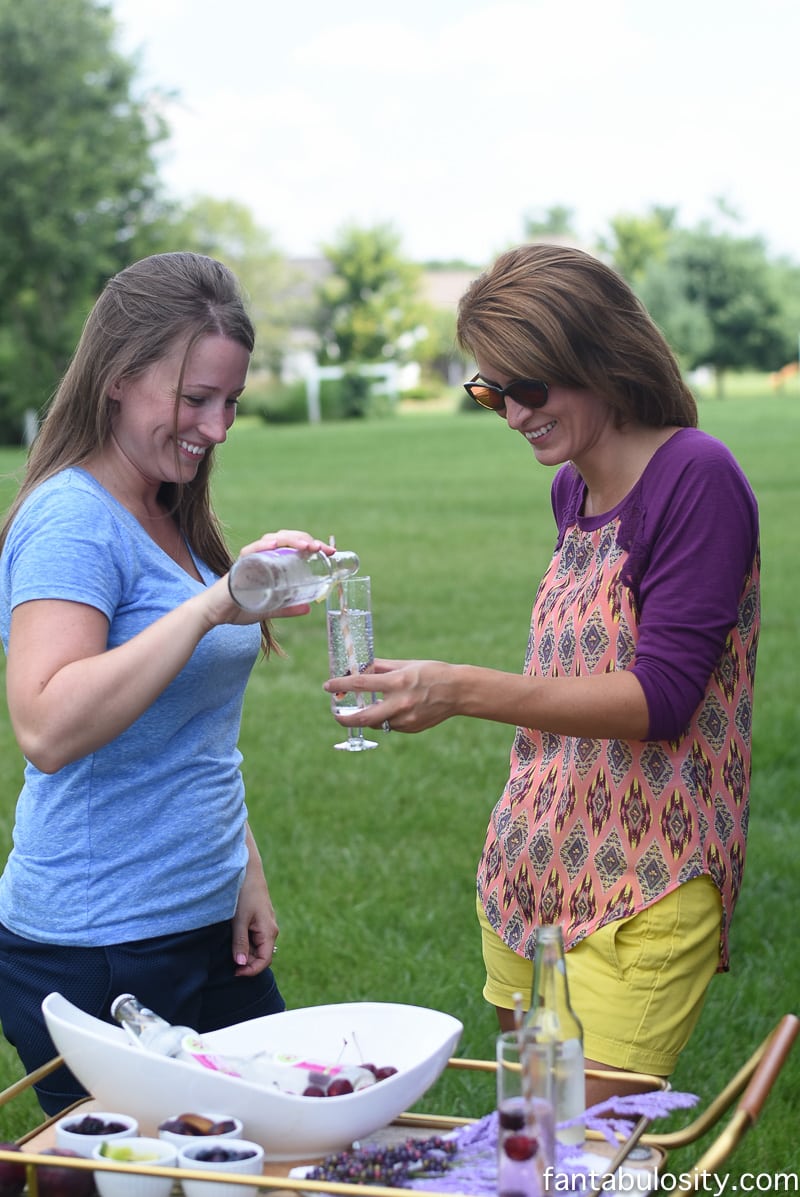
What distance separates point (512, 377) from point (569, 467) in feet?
1.89

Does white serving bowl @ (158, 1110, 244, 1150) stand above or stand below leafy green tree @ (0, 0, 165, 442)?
below

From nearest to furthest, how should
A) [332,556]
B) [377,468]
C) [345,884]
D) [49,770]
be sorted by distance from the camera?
[49,770], [332,556], [345,884], [377,468]

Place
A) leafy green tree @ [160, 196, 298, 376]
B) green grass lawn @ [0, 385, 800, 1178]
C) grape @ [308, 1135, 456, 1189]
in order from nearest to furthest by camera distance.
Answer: grape @ [308, 1135, 456, 1189] → green grass lawn @ [0, 385, 800, 1178] → leafy green tree @ [160, 196, 298, 376]

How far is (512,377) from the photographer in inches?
124

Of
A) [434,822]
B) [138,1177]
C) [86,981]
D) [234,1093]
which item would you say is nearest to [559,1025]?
[234,1093]

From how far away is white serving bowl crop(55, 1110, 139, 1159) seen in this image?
7.32ft

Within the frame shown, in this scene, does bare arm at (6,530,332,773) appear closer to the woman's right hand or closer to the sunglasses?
the woman's right hand

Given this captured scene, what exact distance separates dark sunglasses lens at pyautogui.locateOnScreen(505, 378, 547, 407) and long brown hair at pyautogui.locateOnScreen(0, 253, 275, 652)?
22.0 inches

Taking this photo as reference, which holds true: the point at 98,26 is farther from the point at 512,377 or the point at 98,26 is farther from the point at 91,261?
the point at 512,377

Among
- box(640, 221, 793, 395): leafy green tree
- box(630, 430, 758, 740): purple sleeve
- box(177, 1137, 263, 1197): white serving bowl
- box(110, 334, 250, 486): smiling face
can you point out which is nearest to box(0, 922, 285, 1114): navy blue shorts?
box(177, 1137, 263, 1197): white serving bowl

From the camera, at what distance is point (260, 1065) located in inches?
95.9

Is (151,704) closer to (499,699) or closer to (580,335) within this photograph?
(499,699)

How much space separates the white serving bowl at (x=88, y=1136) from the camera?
7.32ft

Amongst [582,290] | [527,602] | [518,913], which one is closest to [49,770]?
[518,913]
